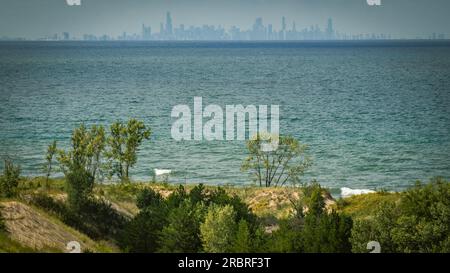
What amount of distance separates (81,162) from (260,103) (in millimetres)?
87252

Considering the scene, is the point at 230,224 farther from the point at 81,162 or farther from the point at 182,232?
the point at 81,162

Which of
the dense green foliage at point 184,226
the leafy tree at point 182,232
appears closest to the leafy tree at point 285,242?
the dense green foliage at point 184,226

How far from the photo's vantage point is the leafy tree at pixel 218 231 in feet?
88.8

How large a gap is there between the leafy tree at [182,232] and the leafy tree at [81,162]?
5.48 meters

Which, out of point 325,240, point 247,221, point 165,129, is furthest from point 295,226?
point 165,129

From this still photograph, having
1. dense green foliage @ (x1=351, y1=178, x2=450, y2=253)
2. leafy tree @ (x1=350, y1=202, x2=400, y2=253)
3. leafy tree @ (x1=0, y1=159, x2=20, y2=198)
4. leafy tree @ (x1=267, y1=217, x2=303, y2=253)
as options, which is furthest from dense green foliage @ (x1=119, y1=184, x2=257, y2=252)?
leafy tree @ (x1=0, y1=159, x2=20, y2=198)

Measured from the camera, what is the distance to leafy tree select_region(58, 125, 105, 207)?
3247 cm

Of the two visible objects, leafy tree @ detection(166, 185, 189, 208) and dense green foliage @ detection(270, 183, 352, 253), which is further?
leafy tree @ detection(166, 185, 189, 208)

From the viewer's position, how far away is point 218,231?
2734cm

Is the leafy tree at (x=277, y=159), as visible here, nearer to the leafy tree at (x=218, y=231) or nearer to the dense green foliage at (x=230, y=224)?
the dense green foliage at (x=230, y=224)

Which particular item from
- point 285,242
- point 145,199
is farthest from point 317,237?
point 145,199

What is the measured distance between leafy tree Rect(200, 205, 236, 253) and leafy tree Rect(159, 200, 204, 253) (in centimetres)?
40

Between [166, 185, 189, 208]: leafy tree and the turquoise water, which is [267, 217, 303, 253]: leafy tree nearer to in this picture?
[166, 185, 189, 208]: leafy tree

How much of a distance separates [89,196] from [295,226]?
9950 mm
